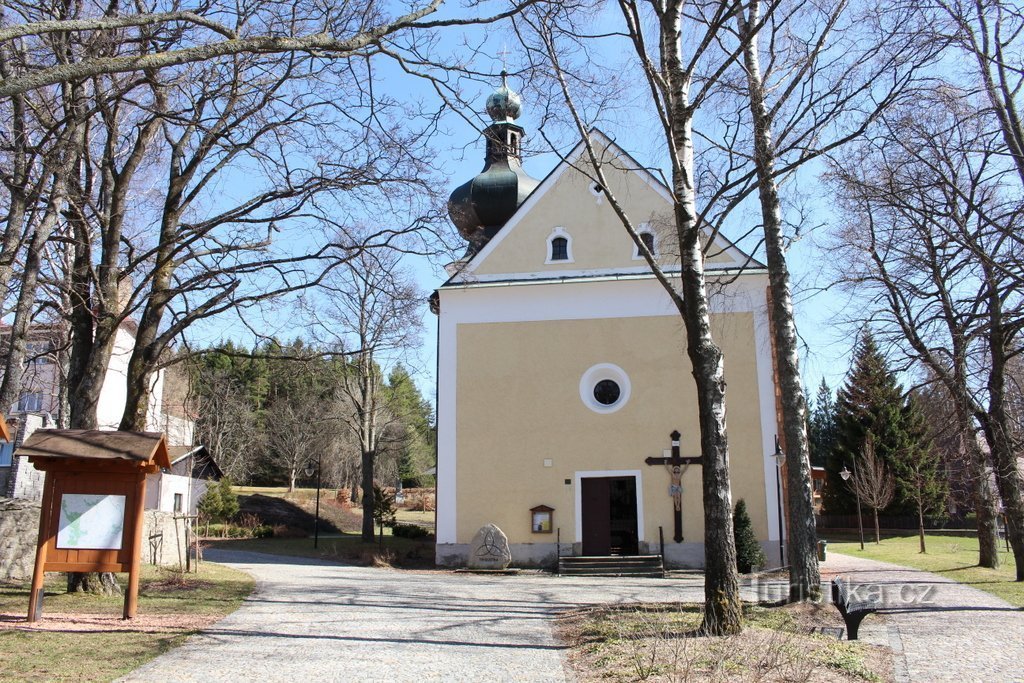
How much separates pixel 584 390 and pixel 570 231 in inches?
174

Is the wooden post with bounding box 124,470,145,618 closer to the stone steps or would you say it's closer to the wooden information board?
the wooden information board

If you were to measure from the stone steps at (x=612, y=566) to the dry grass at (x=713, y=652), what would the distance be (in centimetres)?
886

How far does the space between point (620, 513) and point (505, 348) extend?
5263 millimetres

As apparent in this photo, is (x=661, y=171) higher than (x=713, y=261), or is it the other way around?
(x=713, y=261)

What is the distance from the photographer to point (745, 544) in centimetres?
1855

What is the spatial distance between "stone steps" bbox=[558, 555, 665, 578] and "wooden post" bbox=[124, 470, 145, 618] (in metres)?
11.2

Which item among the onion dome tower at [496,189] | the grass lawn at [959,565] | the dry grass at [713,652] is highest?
the onion dome tower at [496,189]

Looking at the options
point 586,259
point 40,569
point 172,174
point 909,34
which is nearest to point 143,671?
point 40,569

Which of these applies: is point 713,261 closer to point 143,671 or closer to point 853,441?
point 143,671

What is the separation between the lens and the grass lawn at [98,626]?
755cm

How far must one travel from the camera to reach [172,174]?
13.0m

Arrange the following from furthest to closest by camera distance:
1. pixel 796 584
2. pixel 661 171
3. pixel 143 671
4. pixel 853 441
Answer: pixel 853 441
pixel 796 584
pixel 661 171
pixel 143 671

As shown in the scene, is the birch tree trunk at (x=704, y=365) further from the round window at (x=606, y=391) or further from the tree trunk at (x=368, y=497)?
the tree trunk at (x=368, y=497)

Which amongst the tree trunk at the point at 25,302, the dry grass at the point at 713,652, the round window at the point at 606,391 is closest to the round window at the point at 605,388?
the round window at the point at 606,391
